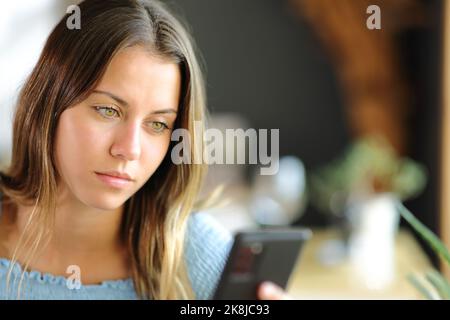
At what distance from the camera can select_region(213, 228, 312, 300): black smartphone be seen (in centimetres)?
76

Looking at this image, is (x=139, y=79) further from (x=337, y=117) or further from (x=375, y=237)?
(x=337, y=117)

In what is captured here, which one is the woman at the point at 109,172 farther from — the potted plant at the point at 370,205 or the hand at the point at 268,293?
the potted plant at the point at 370,205

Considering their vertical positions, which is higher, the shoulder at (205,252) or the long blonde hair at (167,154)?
the long blonde hair at (167,154)

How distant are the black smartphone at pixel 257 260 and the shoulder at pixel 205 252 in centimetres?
7

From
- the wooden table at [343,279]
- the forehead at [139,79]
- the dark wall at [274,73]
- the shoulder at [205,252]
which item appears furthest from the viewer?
the dark wall at [274,73]

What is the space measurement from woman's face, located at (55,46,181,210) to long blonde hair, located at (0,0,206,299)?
0.04 ft

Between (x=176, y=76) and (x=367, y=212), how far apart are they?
1263mm

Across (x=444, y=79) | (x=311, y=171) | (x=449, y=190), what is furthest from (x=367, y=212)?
(x=311, y=171)

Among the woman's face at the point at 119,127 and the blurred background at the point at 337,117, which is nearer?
the woman's face at the point at 119,127

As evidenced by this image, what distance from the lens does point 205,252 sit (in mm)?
896

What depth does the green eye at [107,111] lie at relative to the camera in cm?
73

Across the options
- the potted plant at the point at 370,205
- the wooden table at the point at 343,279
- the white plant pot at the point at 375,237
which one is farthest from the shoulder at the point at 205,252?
the white plant pot at the point at 375,237

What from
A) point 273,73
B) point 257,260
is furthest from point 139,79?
point 273,73

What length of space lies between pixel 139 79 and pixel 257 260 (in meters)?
0.24
